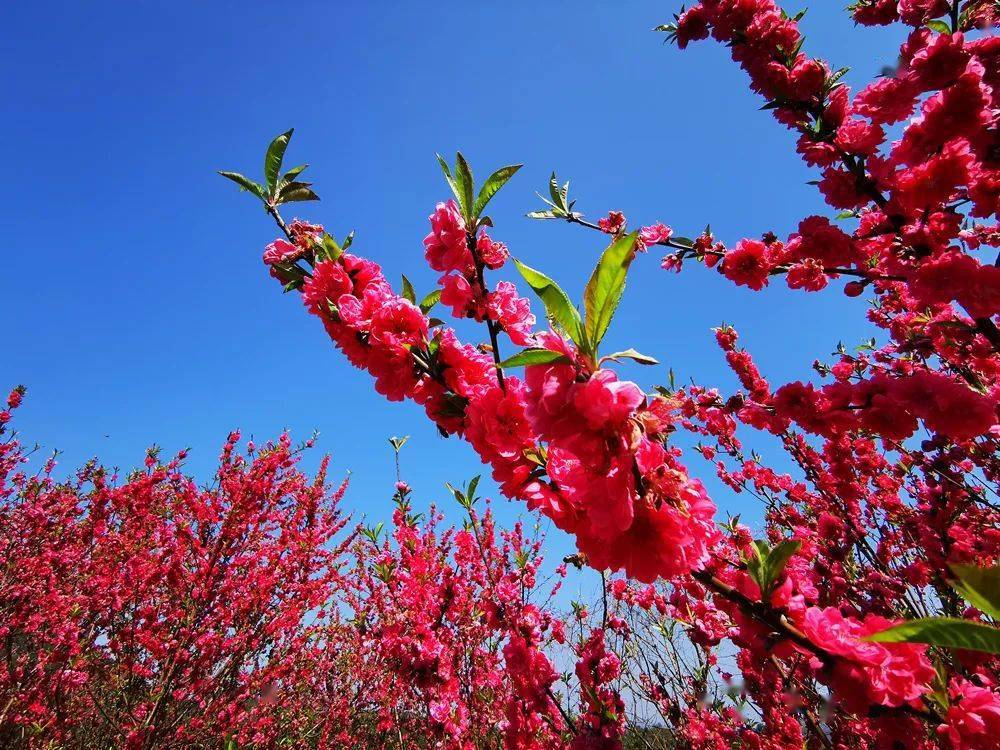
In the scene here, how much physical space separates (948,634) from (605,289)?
80cm

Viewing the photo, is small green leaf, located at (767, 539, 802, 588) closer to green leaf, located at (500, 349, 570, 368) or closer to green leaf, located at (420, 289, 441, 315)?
green leaf, located at (500, 349, 570, 368)

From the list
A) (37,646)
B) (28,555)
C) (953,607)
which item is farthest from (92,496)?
(953,607)

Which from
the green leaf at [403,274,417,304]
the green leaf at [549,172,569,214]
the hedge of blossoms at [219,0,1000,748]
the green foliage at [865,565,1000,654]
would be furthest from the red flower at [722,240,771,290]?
the green foliage at [865,565,1000,654]

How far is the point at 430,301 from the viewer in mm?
1947

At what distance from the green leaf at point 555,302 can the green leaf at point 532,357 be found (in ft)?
0.24

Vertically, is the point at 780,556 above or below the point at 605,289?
below

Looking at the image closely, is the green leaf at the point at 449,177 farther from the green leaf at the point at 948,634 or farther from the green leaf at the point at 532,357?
the green leaf at the point at 948,634

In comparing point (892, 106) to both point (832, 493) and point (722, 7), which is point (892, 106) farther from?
point (832, 493)

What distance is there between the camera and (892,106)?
2.66 m

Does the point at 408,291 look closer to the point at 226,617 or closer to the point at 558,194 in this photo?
the point at 558,194

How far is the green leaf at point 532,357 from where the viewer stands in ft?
3.20

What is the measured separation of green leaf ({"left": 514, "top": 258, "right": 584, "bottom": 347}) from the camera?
3.43 ft

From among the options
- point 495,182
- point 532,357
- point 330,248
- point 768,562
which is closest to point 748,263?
point 495,182

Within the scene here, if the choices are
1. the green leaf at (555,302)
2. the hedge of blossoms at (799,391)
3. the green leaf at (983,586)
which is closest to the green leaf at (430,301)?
the hedge of blossoms at (799,391)
